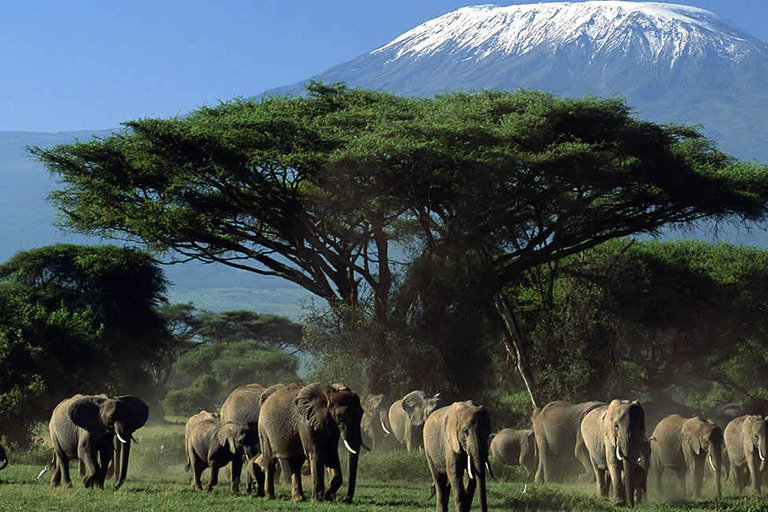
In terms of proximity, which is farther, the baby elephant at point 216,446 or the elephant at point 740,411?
the elephant at point 740,411

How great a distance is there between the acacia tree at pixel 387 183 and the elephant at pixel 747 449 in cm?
1077

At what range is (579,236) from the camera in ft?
117

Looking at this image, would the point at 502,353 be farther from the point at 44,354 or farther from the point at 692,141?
the point at 44,354

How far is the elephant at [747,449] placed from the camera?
2094cm

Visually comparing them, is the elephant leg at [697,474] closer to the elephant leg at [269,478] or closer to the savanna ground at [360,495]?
the savanna ground at [360,495]

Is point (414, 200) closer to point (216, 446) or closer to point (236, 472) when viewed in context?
point (216, 446)

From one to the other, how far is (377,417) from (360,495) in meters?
11.8

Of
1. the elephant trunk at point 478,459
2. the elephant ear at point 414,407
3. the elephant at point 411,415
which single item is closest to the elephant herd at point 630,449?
the elephant at point 411,415

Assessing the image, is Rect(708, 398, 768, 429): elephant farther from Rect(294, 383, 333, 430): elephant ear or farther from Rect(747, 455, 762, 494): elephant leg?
Rect(294, 383, 333, 430): elephant ear

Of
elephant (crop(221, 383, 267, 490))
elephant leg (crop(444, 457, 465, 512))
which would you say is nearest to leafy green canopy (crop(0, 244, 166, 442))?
elephant (crop(221, 383, 267, 490))

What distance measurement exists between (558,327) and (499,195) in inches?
323

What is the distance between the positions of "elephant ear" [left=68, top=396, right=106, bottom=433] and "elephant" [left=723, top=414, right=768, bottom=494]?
1273 cm

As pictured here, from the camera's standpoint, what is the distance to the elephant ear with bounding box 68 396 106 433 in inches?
725

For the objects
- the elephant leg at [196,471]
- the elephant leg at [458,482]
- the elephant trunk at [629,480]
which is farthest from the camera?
the elephant leg at [196,471]
